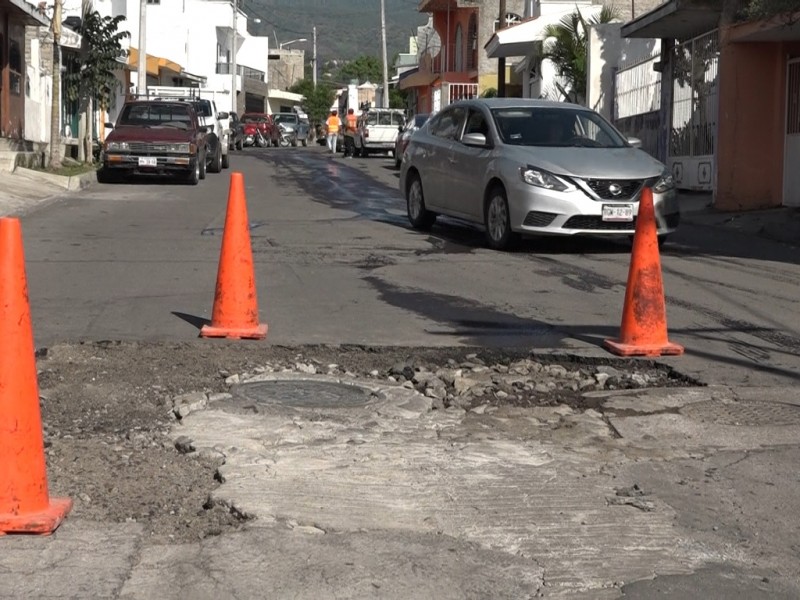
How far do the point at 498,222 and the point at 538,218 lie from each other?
650mm

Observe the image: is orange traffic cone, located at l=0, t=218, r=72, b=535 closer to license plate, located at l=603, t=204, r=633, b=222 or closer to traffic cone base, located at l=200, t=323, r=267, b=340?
traffic cone base, located at l=200, t=323, r=267, b=340

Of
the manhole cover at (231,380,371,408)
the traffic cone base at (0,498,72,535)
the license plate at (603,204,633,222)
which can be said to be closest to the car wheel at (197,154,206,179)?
the license plate at (603,204,633,222)

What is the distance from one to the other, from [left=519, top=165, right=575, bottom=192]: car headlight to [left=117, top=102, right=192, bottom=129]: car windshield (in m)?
14.2

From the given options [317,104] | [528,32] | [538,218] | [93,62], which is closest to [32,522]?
[538,218]

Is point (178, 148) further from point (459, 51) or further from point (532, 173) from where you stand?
point (459, 51)

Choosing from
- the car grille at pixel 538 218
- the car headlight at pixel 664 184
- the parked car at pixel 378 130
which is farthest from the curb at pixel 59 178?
the parked car at pixel 378 130

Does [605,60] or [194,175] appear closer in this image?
[194,175]

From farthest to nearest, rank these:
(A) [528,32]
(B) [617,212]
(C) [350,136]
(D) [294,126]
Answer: (D) [294,126], (C) [350,136], (A) [528,32], (B) [617,212]

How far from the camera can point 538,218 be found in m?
12.8

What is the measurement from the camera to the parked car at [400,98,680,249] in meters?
12.8

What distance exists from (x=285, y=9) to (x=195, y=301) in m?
182

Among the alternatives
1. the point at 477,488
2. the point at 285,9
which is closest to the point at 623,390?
the point at 477,488

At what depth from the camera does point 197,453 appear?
534 cm

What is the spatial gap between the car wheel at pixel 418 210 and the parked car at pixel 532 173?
0.01 meters
